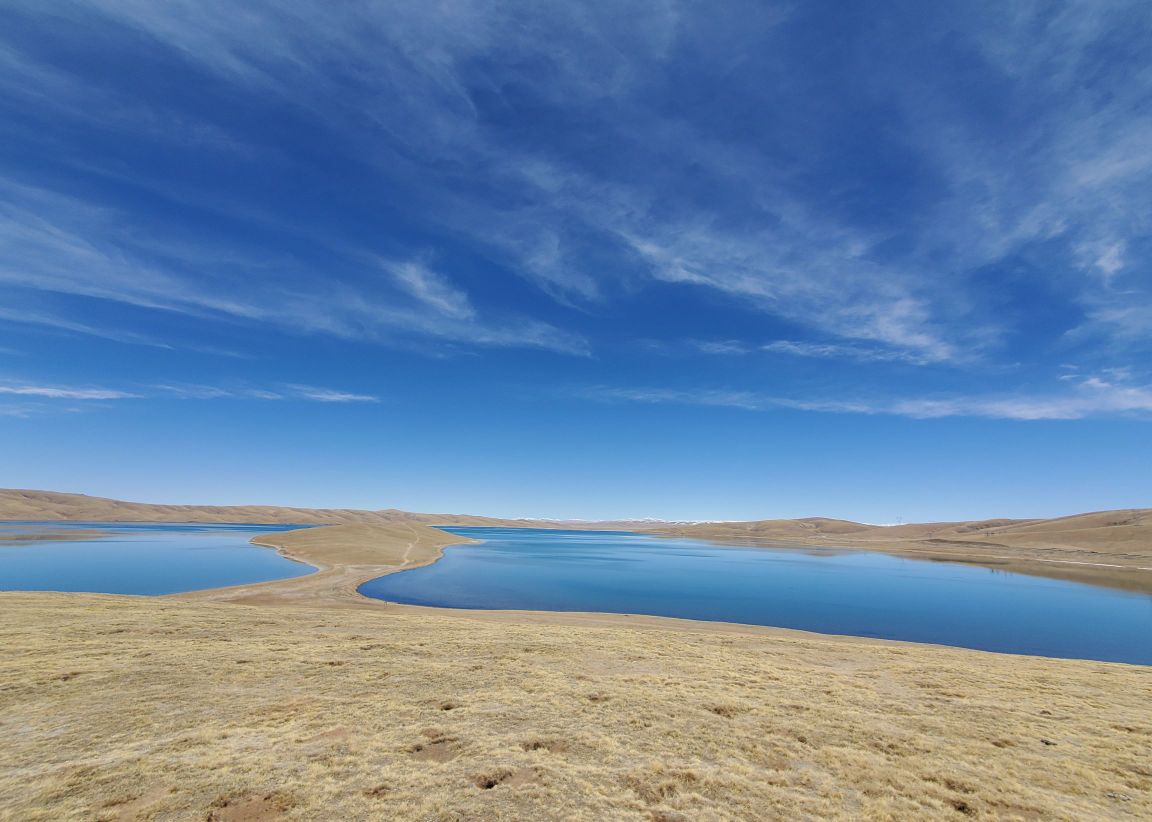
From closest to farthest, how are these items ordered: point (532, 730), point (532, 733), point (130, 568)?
point (532, 733) → point (532, 730) → point (130, 568)

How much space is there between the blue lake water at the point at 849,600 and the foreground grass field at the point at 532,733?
1586 centimetres

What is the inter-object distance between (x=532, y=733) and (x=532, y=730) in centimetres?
20

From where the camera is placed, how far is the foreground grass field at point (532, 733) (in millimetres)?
8016

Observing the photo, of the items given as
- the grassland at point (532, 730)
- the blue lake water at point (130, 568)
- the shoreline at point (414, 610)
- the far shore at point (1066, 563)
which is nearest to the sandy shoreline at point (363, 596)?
the shoreline at point (414, 610)

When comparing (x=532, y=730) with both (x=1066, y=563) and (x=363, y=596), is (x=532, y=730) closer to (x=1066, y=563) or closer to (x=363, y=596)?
(x=363, y=596)

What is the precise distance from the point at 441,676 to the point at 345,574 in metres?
43.5

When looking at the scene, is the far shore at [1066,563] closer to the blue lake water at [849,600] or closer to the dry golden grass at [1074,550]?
the dry golden grass at [1074,550]

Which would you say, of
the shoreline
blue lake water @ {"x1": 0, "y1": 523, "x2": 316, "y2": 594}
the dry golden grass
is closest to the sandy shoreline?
the shoreline

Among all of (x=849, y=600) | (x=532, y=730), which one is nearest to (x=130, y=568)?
(x=532, y=730)

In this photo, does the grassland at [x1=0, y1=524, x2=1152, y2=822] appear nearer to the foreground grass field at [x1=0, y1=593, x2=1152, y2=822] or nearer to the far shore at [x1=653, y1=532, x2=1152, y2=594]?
the foreground grass field at [x1=0, y1=593, x2=1152, y2=822]

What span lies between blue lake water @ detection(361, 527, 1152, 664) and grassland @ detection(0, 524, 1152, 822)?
14811mm

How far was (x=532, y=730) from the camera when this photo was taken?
1086cm

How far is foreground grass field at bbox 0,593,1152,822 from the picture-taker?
8.02m

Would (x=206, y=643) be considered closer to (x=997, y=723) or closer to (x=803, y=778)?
(x=803, y=778)
